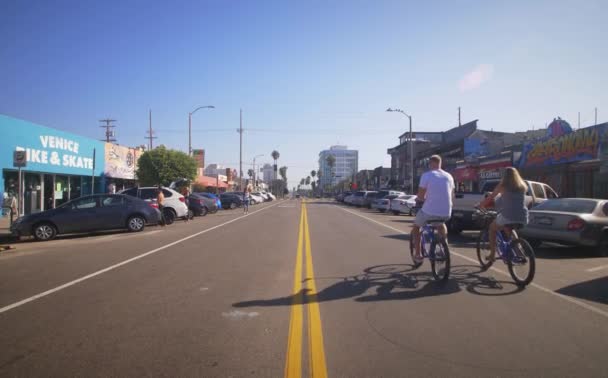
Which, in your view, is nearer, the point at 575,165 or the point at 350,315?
the point at 350,315

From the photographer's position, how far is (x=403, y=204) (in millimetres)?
31297

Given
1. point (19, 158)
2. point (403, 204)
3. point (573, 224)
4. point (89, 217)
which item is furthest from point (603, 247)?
point (403, 204)

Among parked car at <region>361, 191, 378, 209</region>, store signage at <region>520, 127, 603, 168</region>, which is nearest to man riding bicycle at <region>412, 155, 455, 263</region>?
store signage at <region>520, 127, 603, 168</region>

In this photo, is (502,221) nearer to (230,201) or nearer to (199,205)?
(199,205)

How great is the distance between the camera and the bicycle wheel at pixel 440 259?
7.32m

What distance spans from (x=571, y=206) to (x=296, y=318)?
30.5 feet

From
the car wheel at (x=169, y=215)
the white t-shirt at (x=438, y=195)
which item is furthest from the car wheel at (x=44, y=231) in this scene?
the white t-shirt at (x=438, y=195)

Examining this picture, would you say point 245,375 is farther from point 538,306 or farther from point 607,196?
point 607,196

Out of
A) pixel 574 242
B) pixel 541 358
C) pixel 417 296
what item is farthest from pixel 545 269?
pixel 541 358

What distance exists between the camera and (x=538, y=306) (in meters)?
6.20

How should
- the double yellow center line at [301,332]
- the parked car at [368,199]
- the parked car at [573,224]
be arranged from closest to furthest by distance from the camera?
the double yellow center line at [301,332]
the parked car at [573,224]
the parked car at [368,199]

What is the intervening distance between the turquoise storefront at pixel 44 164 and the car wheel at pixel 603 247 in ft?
71.8

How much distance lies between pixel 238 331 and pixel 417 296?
9.31 feet

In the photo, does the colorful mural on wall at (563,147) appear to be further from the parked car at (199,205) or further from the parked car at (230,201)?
the parked car at (230,201)
